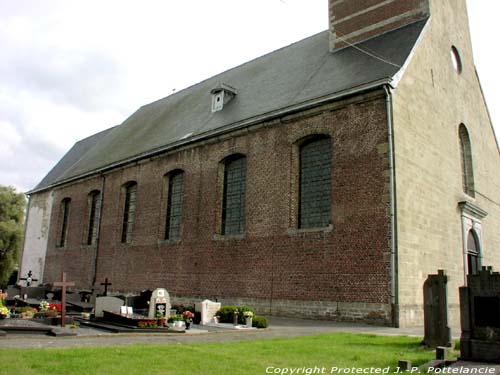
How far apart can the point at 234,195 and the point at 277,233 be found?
121 inches

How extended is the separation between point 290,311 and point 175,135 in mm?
10133

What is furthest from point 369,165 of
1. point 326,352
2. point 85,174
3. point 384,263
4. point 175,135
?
point 85,174

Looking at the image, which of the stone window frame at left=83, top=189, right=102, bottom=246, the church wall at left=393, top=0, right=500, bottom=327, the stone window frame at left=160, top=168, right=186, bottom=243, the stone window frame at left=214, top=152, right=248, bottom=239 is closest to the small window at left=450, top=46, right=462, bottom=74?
the church wall at left=393, top=0, right=500, bottom=327

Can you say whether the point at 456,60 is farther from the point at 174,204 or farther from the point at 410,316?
the point at 174,204

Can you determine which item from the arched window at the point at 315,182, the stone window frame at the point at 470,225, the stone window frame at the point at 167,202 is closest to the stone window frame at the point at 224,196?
the stone window frame at the point at 167,202

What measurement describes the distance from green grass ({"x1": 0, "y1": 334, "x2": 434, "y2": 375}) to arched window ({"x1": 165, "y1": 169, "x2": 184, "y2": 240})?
11.6 metres

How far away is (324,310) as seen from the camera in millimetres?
12945

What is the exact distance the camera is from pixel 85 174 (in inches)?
968

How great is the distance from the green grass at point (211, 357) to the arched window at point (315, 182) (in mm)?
6344

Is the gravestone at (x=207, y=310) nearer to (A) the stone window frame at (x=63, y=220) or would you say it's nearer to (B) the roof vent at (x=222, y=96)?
(B) the roof vent at (x=222, y=96)

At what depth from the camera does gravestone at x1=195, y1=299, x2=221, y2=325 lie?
12.0m

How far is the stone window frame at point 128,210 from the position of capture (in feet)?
70.2

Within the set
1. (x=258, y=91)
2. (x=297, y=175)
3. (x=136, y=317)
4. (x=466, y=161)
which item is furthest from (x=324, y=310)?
(x=258, y=91)

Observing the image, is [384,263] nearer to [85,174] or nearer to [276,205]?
[276,205]
